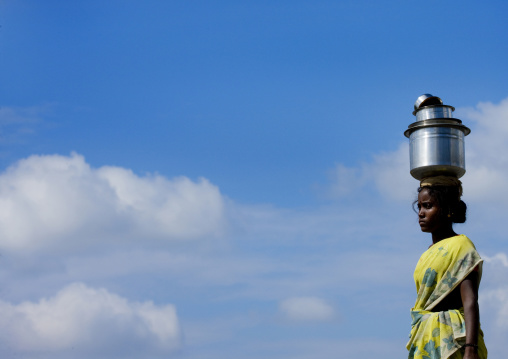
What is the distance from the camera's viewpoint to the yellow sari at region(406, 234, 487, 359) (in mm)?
6355

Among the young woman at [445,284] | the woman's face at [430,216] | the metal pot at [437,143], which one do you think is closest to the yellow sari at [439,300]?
the young woman at [445,284]

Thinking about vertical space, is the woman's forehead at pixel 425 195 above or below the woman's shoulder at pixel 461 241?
above

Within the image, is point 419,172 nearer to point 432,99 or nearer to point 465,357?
point 432,99

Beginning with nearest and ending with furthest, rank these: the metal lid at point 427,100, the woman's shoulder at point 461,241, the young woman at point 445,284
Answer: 1. the young woman at point 445,284
2. the woman's shoulder at point 461,241
3. the metal lid at point 427,100

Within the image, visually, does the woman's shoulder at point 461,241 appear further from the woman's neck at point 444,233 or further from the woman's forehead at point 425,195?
the woman's forehead at point 425,195

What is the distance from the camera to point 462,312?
6.46 m

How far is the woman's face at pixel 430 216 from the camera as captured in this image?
6.78 metres

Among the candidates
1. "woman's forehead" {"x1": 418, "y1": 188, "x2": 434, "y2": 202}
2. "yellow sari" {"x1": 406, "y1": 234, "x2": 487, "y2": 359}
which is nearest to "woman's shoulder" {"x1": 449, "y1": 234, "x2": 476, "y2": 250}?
"yellow sari" {"x1": 406, "y1": 234, "x2": 487, "y2": 359}

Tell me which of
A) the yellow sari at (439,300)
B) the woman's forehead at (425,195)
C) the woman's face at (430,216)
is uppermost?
the woman's forehead at (425,195)

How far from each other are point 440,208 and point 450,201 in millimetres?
106

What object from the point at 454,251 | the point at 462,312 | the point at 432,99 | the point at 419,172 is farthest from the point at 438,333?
the point at 432,99

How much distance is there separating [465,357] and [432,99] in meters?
2.25

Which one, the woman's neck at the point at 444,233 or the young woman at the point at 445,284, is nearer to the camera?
the young woman at the point at 445,284

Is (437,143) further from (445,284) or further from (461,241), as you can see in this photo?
(445,284)
